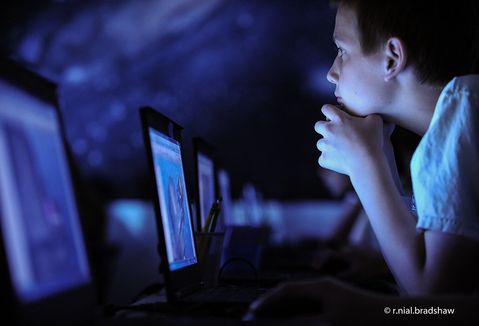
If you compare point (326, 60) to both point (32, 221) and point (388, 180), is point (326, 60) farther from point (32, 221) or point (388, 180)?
point (32, 221)

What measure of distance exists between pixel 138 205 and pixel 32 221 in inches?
177

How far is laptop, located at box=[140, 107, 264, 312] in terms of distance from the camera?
3.01ft

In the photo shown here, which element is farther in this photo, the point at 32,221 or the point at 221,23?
the point at 221,23

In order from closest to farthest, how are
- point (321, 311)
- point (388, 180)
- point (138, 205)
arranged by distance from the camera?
1. point (321, 311)
2. point (388, 180)
3. point (138, 205)

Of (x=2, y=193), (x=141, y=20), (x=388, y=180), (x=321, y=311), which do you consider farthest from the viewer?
(x=141, y=20)

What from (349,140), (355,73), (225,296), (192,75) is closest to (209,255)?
(225,296)

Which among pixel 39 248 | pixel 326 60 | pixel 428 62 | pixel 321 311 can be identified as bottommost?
pixel 321 311

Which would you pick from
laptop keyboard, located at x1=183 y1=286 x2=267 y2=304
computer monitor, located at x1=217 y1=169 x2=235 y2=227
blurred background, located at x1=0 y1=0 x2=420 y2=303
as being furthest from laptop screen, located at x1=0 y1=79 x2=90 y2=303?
blurred background, located at x1=0 y1=0 x2=420 y2=303

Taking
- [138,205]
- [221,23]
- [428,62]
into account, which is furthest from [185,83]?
[428,62]

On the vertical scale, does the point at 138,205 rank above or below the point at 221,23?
below

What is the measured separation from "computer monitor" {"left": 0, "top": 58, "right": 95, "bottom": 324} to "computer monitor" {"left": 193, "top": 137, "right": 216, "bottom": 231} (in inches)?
23.9

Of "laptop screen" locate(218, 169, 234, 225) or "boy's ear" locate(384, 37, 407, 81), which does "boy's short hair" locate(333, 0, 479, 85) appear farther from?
"laptop screen" locate(218, 169, 234, 225)

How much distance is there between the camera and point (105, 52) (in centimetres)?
508

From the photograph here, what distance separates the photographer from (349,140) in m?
1.16
